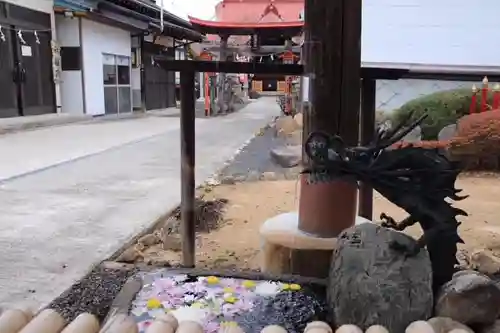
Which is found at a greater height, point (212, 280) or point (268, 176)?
point (212, 280)

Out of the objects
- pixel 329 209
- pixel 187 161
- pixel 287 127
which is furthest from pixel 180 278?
pixel 287 127

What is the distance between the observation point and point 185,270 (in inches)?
122

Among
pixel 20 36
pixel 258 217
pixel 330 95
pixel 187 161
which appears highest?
pixel 20 36

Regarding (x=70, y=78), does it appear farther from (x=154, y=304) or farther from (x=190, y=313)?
(x=190, y=313)

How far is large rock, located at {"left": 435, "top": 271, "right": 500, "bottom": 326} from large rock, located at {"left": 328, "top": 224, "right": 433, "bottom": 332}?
0.08 meters

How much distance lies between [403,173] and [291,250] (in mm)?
902

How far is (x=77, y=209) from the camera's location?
5.13 m

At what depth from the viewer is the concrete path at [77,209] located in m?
3.41

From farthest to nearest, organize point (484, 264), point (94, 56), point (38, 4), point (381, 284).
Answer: point (94, 56), point (38, 4), point (484, 264), point (381, 284)

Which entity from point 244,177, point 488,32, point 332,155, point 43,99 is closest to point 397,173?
point 332,155

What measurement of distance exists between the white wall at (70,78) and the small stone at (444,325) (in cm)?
1436

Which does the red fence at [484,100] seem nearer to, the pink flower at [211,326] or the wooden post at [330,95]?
the wooden post at [330,95]

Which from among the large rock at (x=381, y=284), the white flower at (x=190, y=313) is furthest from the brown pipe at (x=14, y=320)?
the large rock at (x=381, y=284)

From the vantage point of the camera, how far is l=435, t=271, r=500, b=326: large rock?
2.31m
